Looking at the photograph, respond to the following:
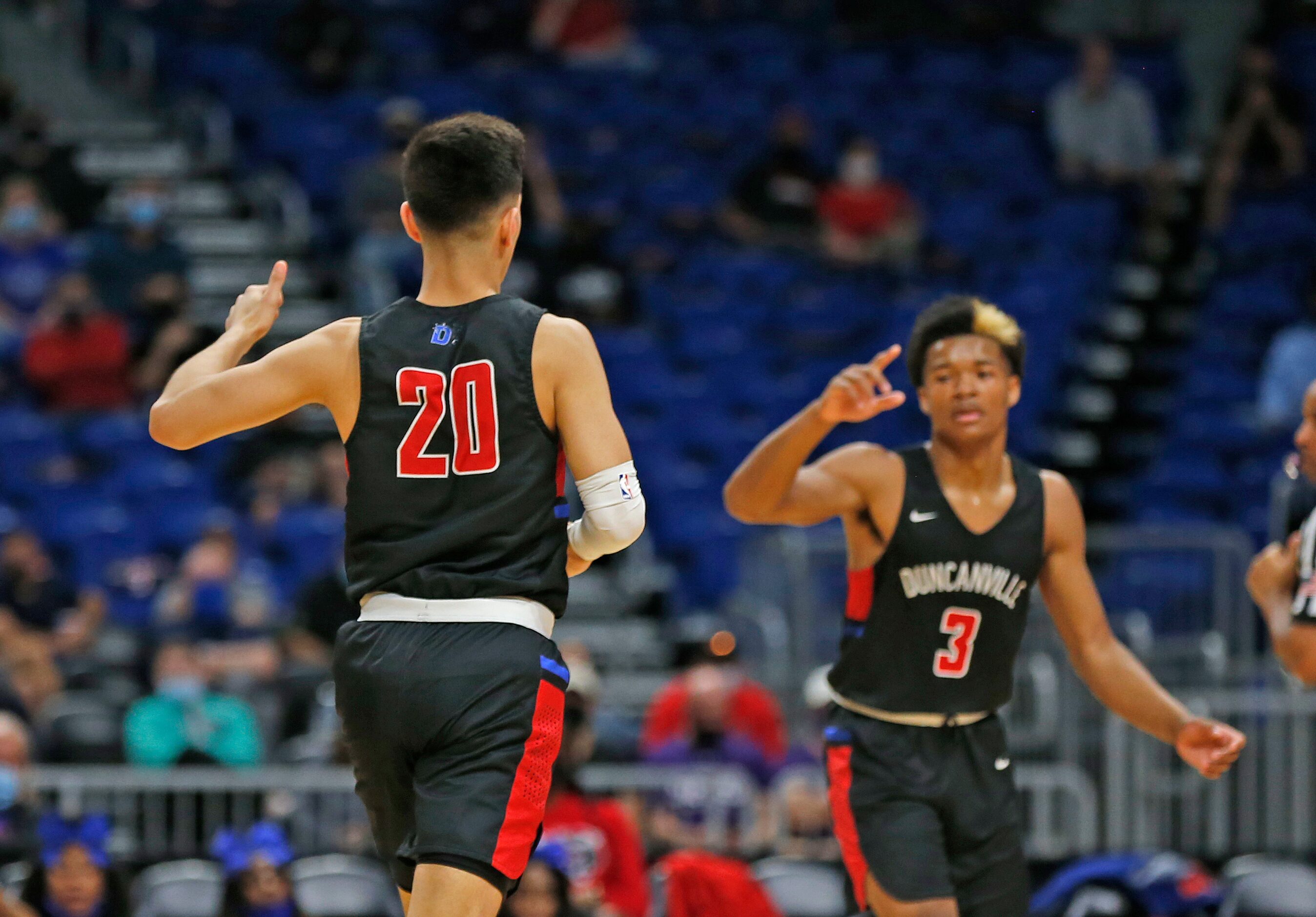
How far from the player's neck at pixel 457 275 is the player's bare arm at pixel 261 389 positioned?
19 cm

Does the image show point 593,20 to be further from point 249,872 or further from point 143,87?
point 249,872

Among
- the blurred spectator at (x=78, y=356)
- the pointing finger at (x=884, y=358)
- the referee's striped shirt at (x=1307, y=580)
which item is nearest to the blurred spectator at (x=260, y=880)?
the pointing finger at (x=884, y=358)

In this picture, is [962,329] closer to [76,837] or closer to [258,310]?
[258,310]

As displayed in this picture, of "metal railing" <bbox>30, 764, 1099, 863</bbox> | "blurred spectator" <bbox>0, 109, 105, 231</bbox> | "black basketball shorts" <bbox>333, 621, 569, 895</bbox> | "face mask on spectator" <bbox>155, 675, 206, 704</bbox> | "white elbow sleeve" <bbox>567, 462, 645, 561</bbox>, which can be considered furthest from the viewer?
"blurred spectator" <bbox>0, 109, 105, 231</bbox>

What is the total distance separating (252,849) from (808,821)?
2.75 meters

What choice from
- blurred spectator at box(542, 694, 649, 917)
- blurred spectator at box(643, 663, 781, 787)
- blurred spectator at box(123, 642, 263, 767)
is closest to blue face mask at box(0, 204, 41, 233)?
blurred spectator at box(123, 642, 263, 767)

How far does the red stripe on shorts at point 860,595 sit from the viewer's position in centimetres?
535

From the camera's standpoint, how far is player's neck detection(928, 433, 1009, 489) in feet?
17.6

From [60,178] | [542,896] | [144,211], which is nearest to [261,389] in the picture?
[542,896]

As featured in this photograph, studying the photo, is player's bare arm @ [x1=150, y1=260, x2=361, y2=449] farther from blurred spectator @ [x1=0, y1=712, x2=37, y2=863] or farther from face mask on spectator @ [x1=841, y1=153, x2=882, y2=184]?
face mask on spectator @ [x1=841, y1=153, x2=882, y2=184]

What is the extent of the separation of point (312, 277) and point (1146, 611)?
24.9 ft

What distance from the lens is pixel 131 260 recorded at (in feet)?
43.9

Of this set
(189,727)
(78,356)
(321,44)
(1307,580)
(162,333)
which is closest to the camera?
(1307,580)

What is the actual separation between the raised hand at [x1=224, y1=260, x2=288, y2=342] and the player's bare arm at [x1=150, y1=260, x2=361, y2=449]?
0.50 feet
